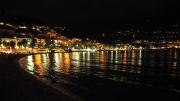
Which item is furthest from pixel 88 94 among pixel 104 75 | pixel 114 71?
pixel 114 71

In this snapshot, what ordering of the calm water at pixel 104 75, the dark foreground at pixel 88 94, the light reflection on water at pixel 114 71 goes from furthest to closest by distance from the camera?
the light reflection on water at pixel 114 71
the calm water at pixel 104 75
the dark foreground at pixel 88 94

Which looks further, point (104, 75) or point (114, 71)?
point (114, 71)

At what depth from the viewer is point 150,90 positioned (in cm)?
2180

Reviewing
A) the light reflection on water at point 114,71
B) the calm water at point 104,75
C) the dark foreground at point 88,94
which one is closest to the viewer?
the dark foreground at point 88,94

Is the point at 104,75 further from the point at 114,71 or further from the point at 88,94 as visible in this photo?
the point at 88,94

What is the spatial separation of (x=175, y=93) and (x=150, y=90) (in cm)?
223

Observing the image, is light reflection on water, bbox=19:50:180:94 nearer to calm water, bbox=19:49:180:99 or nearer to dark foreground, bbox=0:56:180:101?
calm water, bbox=19:49:180:99

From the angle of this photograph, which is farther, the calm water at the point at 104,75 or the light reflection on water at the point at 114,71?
the light reflection on water at the point at 114,71

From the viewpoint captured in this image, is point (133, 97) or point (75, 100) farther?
point (133, 97)

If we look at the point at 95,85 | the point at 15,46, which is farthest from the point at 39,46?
the point at 95,85

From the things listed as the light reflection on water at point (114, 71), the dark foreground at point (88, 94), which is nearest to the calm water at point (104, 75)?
the light reflection on water at point (114, 71)

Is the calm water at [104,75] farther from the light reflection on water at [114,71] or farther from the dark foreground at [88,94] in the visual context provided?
the dark foreground at [88,94]

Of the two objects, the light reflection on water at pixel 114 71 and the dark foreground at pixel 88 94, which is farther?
the light reflection on water at pixel 114 71

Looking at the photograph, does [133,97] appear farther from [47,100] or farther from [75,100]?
[47,100]
